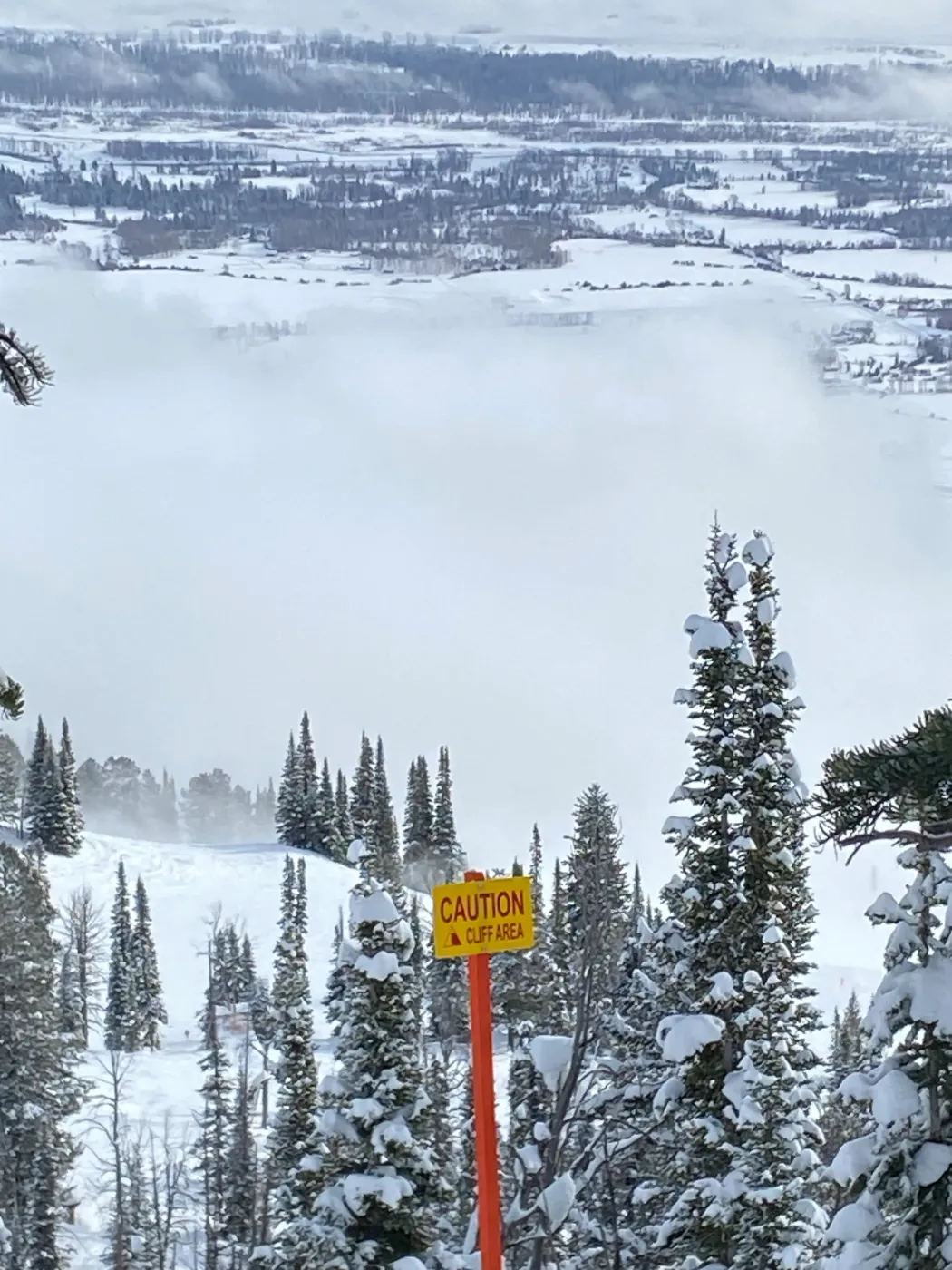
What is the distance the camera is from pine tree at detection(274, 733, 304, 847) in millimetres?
112562

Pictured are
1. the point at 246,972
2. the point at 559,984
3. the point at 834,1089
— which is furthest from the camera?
the point at 246,972

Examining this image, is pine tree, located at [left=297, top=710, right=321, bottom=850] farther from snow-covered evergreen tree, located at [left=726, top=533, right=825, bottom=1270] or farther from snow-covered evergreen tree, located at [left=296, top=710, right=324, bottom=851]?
snow-covered evergreen tree, located at [left=726, top=533, right=825, bottom=1270]

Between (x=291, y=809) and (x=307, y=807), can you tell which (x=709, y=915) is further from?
(x=291, y=809)

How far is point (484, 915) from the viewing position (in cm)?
637

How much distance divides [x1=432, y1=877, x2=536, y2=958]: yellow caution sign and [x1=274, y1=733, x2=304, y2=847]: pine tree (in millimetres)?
106811

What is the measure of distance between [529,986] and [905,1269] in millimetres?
41361

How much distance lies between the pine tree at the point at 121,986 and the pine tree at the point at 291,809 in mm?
22685

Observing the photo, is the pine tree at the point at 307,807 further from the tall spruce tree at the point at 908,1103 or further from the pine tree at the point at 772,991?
the tall spruce tree at the point at 908,1103

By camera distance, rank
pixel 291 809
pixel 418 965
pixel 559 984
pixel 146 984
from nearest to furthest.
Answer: pixel 559 984
pixel 418 965
pixel 146 984
pixel 291 809

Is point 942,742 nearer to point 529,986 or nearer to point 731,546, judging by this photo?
point 731,546

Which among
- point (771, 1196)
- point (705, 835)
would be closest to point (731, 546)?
point (705, 835)

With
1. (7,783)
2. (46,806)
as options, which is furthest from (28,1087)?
(46,806)

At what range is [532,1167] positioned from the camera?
28.5 ft

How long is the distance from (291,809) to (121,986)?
28.9m
